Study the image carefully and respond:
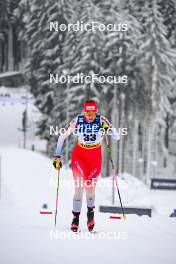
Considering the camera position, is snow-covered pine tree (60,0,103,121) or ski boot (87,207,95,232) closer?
ski boot (87,207,95,232)

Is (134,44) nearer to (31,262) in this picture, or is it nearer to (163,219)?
(163,219)

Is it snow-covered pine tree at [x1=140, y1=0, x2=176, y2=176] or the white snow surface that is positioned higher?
snow-covered pine tree at [x1=140, y1=0, x2=176, y2=176]

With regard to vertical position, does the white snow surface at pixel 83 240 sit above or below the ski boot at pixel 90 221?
below

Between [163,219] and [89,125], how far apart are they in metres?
2.24

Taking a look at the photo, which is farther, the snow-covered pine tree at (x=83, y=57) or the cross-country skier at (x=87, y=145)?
the snow-covered pine tree at (x=83, y=57)

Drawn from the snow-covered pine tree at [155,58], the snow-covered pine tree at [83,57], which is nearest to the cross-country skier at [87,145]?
the snow-covered pine tree at [83,57]

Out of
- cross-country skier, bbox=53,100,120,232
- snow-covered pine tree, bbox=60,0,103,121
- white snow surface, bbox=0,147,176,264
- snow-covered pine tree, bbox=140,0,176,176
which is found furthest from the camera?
snow-covered pine tree, bbox=140,0,176,176

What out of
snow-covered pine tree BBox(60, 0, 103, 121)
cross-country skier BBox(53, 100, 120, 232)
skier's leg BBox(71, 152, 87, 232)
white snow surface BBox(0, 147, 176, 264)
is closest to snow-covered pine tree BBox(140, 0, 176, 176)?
snow-covered pine tree BBox(60, 0, 103, 121)

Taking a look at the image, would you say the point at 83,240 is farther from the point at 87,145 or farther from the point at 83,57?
the point at 83,57

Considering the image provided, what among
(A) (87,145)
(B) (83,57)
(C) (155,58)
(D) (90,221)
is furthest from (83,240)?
(C) (155,58)

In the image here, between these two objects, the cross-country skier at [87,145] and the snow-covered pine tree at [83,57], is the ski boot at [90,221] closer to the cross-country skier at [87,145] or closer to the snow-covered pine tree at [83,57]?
the cross-country skier at [87,145]

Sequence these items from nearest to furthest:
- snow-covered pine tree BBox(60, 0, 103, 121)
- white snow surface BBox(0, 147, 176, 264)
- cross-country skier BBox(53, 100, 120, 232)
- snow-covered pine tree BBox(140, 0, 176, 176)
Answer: white snow surface BBox(0, 147, 176, 264)
cross-country skier BBox(53, 100, 120, 232)
snow-covered pine tree BBox(60, 0, 103, 121)
snow-covered pine tree BBox(140, 0, 176, 176)

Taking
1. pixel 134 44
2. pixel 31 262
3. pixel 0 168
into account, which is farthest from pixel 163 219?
pixel 134 44

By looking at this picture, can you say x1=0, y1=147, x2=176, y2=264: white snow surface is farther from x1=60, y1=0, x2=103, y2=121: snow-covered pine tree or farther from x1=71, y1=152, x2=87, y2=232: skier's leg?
A: x1=60, y1=0, x2=103, y2=121: snow-covered pine tree
